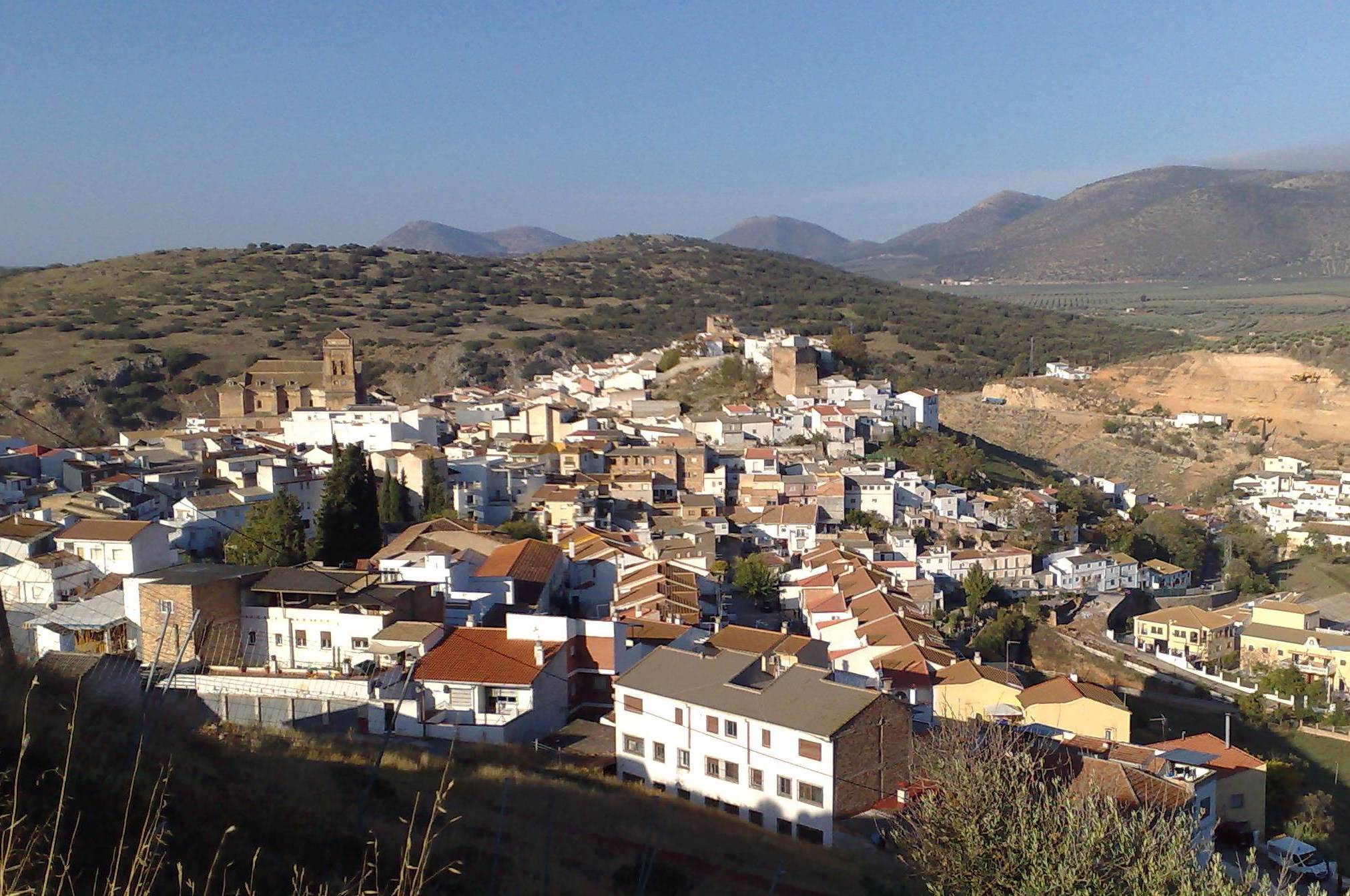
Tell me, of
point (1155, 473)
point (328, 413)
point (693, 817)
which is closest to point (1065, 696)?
point (693, 817)

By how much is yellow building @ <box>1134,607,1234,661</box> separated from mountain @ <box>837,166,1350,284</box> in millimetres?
109960

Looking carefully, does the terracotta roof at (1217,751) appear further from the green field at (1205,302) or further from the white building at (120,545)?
the green field at (1205,302)

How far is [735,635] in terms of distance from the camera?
1631 centimetres

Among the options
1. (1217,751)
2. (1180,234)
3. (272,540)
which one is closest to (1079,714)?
(1217,751)

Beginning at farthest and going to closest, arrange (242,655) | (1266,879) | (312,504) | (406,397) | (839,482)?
(406,397) → (839,482) → (312,504) → (242,655) → (1266,879)

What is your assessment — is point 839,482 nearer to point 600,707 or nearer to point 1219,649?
point 1219,649

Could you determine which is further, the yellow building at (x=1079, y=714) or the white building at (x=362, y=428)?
the white building at (x=362, y=428)

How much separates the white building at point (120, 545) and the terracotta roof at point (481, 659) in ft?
19.5

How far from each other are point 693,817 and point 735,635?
6759 mm

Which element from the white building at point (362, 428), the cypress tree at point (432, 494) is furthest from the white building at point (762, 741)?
the white building at point (362, 428)

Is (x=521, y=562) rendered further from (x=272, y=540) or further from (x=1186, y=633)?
(x=1186, y=633)

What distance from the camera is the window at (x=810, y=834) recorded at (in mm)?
10695

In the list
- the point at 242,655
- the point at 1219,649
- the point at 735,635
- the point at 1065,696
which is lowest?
the point at 1219,649

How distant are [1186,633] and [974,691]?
10.00 meters
